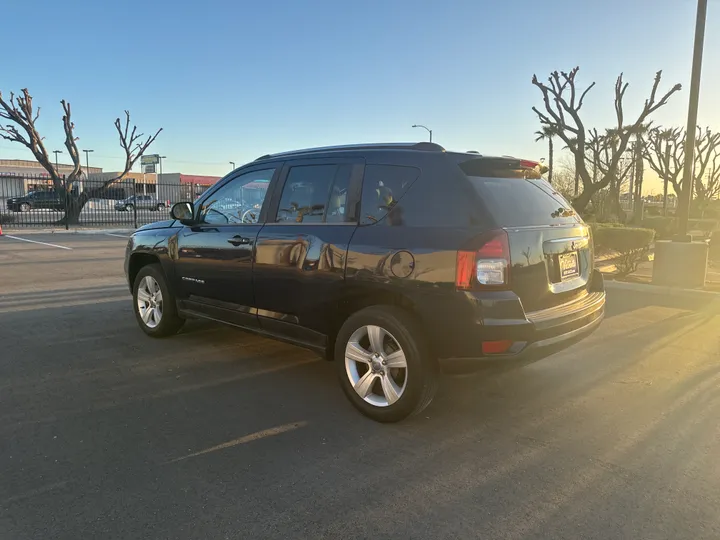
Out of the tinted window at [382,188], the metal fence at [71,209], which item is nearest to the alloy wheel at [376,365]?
the tinted window at [382,188]

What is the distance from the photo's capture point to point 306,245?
414 cm

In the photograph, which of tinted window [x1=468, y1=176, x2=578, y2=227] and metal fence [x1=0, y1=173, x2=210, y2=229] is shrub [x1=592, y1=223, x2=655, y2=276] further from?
metal fence [x1=0, y1=173, x2=210, y2=229]

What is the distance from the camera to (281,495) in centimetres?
285

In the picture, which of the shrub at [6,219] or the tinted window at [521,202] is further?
the shrub at [6,219]

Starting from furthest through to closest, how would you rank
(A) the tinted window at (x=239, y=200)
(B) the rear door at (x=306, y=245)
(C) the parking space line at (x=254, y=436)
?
Answer: (A) the tinted window at (x=239, y=200)
(B) the rear door at (x=306, y=245)
(C) the parking space line at (x=254, y=436)

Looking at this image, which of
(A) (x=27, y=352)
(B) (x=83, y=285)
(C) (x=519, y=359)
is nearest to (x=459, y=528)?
(C) (x=519, y=359)

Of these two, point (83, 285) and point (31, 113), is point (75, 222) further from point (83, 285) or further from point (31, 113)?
point (83, 285)

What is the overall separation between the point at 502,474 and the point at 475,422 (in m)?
0.71

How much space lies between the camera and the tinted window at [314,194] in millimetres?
4129

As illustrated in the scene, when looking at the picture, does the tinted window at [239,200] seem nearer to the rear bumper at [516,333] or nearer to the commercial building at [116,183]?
the rear bumper at [516,333]

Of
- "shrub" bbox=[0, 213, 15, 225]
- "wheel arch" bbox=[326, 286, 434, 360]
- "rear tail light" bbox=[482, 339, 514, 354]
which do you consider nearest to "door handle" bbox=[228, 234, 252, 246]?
"wheel arch" bbox=[326, 286, 434, 360]

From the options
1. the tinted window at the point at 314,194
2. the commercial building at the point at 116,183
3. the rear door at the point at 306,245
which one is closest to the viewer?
the rear door at the point at 306,245

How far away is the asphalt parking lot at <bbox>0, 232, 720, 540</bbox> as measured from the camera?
264 centimetres

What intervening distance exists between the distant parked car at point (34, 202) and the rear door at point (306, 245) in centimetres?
2555
